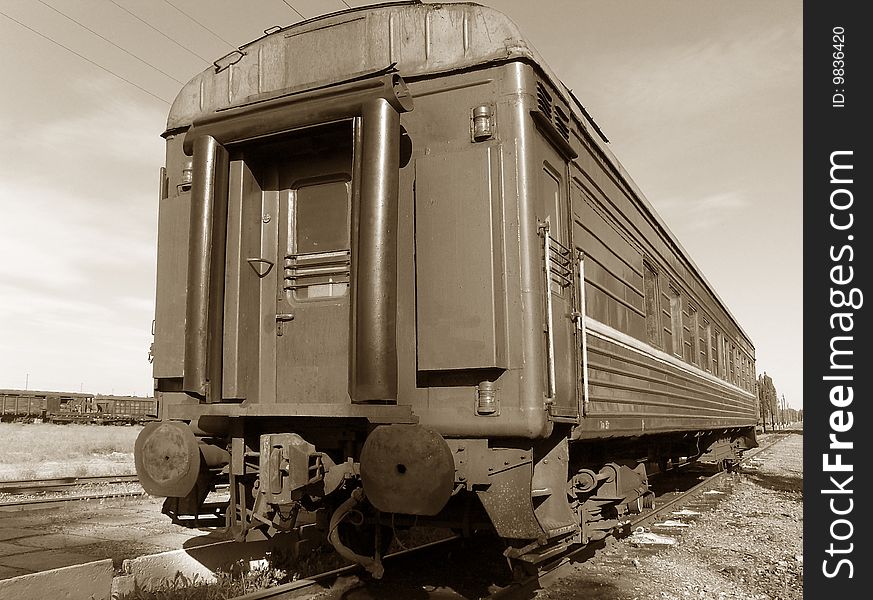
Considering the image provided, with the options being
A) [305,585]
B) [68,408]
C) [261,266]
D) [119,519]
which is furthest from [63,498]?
[68,408]

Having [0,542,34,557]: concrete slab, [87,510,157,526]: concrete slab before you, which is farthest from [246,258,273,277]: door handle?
[87,510,157,526]: concrete slab

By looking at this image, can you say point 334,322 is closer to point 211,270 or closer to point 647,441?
point 211,270

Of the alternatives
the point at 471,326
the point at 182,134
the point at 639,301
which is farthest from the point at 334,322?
the point at 639,301

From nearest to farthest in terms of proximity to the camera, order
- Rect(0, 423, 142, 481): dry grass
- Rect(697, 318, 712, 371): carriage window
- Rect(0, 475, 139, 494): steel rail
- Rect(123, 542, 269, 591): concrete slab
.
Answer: Rect(123, 542, 269, 591): concrete slab → Rect(697, 318, 712, 371): carriage window → Rect(0, 475, 139, 494): steel rail → Rect(0, 423, 142, 481): dry grass

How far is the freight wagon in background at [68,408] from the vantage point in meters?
32.7

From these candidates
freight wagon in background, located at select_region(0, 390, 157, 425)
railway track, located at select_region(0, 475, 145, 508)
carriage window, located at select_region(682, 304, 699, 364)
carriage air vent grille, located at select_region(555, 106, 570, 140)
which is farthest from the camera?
freight wagon in background, located at select_region(0, 390, 157, 425)

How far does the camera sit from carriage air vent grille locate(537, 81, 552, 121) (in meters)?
4.36

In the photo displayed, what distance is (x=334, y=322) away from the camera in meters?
4.51

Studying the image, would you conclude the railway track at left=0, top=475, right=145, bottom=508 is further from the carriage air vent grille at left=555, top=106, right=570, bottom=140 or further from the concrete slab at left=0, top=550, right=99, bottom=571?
the carriage air vent grille at left=555, top=106, right=570, bottom=140

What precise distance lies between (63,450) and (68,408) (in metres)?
14.0

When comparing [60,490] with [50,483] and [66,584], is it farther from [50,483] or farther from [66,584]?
[66,584]

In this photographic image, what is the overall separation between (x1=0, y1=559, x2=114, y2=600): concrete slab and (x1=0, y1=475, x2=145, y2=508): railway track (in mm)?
5639

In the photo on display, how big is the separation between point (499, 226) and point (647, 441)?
165 inches

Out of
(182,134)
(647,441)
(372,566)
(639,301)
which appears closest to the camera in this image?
(372,566)
